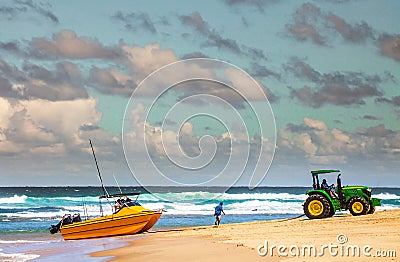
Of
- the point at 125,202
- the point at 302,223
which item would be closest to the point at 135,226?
the point at 125,202

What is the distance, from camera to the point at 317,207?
28625 mm

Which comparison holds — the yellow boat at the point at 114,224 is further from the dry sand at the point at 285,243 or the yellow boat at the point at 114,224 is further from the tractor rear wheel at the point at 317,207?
the tractor rear wheel at the point at 317,207

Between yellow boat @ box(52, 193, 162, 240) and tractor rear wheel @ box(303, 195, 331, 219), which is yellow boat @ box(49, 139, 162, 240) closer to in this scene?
yellow boat @ box(52, 193, 162, 240)

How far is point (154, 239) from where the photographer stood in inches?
977

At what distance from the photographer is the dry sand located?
16219 millimetres

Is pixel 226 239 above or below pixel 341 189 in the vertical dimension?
below

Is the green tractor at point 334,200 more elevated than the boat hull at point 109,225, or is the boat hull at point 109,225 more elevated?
the green tractor at point 334,200

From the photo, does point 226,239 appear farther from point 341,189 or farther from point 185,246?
point 341,189

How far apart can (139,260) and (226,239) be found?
497cm

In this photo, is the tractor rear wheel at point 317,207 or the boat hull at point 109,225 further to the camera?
the tractor rear wheel at point 317,207

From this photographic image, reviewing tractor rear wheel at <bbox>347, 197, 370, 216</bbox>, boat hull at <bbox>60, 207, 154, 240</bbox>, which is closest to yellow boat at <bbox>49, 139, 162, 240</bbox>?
boat hull at <bbox>60, 207, 154, 240</bbox>

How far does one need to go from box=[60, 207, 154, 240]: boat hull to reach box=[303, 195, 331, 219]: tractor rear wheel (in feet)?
22.3

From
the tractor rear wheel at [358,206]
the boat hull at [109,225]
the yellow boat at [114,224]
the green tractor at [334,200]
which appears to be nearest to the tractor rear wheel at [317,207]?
the green tractor at [334,200]

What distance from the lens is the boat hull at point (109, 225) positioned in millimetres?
27094
